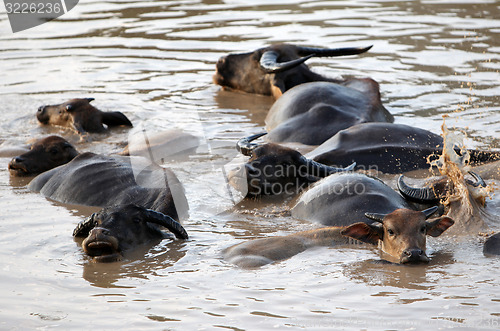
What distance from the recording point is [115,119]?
11.5 meters

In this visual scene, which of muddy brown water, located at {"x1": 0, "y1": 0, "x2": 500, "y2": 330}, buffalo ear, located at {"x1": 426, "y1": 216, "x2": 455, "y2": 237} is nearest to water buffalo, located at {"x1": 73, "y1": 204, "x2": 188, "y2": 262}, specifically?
muddy brown water, located at {"x1": 0, "y1": 0, "x2": 500, "y2": 330}

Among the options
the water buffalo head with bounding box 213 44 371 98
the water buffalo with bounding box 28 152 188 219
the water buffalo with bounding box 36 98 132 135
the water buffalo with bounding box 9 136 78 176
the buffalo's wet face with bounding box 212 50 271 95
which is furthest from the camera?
the buffalo's wet face with bounding box 212 50 271 95

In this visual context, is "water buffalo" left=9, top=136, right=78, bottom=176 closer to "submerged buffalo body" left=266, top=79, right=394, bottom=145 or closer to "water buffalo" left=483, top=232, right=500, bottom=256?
"submerged buffalo body" left=266, top=79, right=394, bottom=145

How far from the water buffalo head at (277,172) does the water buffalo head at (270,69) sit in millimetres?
3565

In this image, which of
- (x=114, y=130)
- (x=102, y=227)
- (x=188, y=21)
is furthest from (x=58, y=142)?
(x=188, y=21)

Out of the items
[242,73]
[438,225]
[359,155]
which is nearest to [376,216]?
[438,225]

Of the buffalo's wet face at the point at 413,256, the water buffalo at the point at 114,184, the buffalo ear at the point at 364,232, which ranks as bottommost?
the buffalo's wet face at the point at 413,256

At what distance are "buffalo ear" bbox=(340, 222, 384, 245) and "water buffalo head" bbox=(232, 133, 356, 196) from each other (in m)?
1.79

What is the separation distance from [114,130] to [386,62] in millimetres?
5457

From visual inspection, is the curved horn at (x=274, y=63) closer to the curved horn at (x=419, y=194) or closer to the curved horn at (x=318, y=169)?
the curved horn at (x=318, y=169)

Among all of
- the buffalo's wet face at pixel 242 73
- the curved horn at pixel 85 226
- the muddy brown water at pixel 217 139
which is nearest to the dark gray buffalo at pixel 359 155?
the muddy brown water at pixel 217 139

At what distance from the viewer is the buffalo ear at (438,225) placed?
625 centimetres

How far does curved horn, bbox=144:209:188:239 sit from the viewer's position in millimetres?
6836

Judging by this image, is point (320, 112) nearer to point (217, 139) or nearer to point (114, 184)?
point (217, 139)
